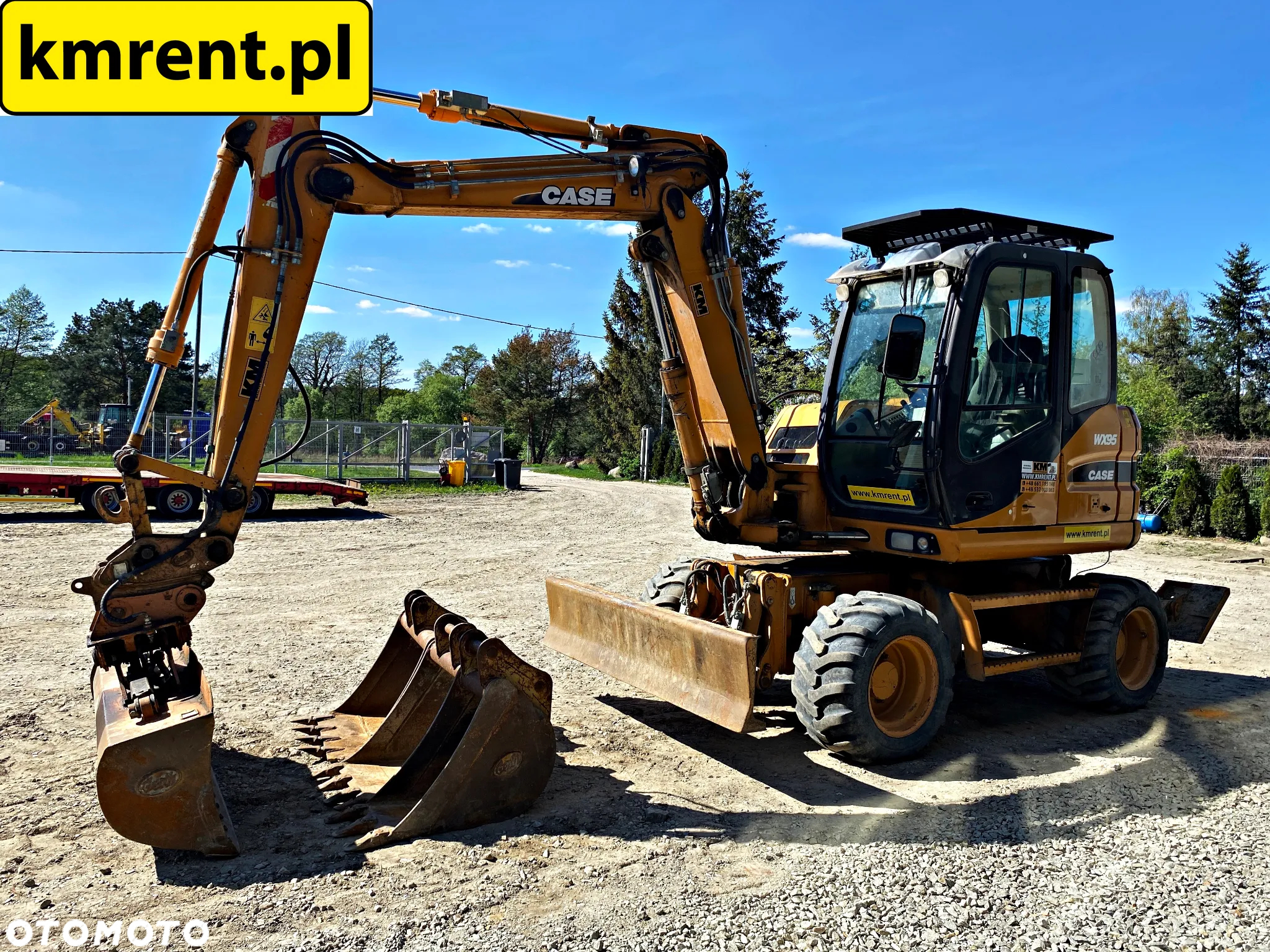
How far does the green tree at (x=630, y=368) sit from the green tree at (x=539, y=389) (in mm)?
14660

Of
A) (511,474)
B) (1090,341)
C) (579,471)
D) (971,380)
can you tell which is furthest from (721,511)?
(579,471)

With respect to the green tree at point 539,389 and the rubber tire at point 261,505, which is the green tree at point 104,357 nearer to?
the green tree at point 539,389

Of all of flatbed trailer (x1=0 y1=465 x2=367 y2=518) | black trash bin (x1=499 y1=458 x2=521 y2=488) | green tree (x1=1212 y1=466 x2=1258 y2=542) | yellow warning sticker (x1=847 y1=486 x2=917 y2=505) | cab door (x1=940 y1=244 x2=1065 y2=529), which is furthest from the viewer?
black trash bin (x1=499 y1=458 x2=521 y2=488)

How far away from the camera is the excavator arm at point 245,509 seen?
421cm

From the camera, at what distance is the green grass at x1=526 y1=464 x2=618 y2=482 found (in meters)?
45.3

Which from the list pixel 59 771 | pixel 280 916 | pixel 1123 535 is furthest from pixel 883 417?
pixel 59 771

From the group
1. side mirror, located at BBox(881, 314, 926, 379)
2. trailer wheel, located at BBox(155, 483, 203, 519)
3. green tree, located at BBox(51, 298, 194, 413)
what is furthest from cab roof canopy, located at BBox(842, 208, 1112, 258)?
green tree, located at BBox(51, 298, 194, 413)

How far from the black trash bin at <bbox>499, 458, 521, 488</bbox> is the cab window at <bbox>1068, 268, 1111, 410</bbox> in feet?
79.7

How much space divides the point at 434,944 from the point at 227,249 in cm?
350

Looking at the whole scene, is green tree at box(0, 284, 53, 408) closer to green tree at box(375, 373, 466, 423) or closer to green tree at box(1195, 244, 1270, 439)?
green tree at box(375, 373, 466, 423)

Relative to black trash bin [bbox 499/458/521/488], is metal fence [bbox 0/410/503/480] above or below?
above

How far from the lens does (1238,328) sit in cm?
4494

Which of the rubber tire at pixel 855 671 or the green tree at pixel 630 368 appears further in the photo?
the green tree at pixel 630 368

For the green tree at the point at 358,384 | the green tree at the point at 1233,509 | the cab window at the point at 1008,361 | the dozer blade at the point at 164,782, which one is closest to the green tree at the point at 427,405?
the green tree at the point at 358,384
